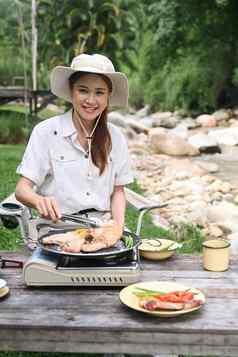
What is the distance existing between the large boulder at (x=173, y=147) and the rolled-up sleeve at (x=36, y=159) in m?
9.92

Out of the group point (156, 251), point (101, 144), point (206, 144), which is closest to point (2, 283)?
point (156, 251)

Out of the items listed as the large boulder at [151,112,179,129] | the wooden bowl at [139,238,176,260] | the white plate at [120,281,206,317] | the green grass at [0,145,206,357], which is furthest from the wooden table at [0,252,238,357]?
the large boulder at [151,112,179,129]

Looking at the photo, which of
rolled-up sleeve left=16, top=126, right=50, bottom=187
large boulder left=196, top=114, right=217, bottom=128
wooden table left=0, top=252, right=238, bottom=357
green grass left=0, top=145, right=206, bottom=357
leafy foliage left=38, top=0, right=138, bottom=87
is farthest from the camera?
leafy foliage left=38, top=0, right=138, bottom=87

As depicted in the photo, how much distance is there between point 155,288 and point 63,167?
0.83 meters

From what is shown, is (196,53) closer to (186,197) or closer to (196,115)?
(196,115)

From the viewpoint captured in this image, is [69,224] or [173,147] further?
[173,147]

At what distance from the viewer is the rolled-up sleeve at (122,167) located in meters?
2.63

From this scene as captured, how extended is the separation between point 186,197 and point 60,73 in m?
5.54

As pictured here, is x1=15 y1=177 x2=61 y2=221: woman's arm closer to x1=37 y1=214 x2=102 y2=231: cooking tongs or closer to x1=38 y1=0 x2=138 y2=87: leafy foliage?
x1=37 y1=214 x2=102 y2=231: cooking tongs

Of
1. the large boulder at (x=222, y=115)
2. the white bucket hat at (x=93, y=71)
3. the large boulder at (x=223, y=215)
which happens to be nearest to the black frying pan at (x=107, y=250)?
the white bucket hat at (x=93, y=71)

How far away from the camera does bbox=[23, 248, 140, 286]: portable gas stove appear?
191 centimetres

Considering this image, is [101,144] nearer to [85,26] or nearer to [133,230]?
[133,230]

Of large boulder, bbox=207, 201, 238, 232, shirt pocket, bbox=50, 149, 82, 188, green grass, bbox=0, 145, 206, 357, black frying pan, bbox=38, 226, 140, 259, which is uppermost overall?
shirt pocket, bbox=50, 149, 82, 188

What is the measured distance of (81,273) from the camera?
1909 mm
